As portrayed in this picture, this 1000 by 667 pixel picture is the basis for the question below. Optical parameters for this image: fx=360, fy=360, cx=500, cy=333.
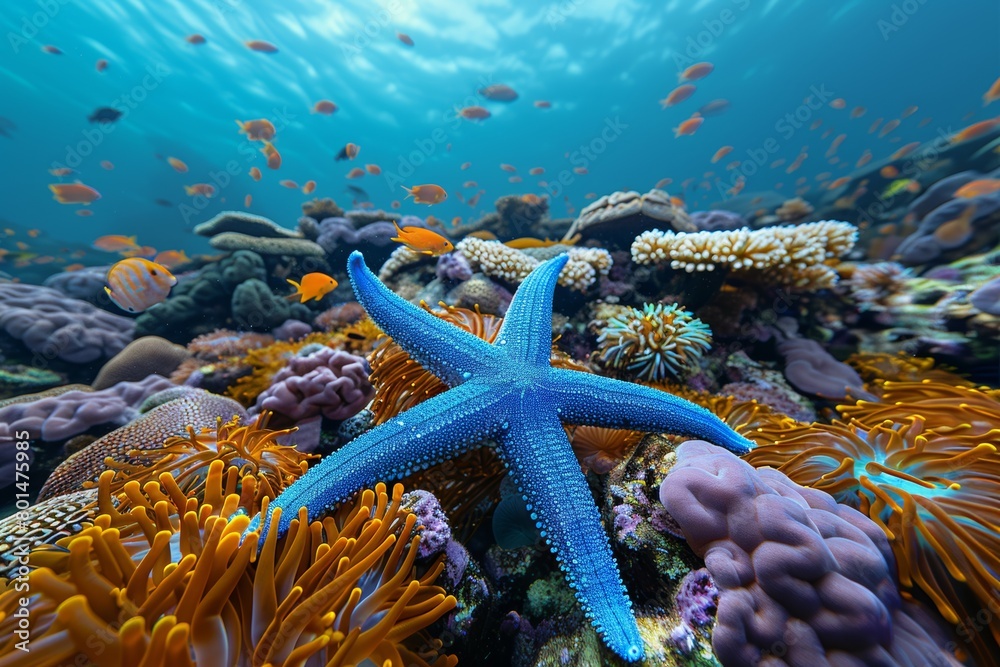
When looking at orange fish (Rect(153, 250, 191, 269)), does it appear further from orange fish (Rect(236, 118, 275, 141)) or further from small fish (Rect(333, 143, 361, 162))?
small fish (Rect(333, 143, 361, 162))

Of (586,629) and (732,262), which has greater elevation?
(732,262)

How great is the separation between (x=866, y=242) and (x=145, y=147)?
244 ft

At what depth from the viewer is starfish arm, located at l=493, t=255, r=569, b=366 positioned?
239 centimetres

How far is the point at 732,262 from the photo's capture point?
13.4ft

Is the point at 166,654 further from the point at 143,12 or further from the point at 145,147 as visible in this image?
the point at 145,147

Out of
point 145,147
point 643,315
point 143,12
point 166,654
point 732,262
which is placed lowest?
point 166,654

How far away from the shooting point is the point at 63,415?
396 centimetres

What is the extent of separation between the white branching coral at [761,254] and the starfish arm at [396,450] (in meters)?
3.36

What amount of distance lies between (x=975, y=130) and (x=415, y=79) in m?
41.6

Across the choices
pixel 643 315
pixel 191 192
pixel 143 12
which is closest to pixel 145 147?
pixel 143 12

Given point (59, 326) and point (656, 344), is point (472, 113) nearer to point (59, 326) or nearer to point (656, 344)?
point (656, 344)

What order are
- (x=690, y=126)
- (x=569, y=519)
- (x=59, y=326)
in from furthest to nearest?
1. (x=690, y=126)
2. (x=59, y=326)
3. (x=569, y=519)

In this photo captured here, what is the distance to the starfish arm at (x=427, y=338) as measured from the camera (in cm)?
226

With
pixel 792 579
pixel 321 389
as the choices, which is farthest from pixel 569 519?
pixel 321 389
